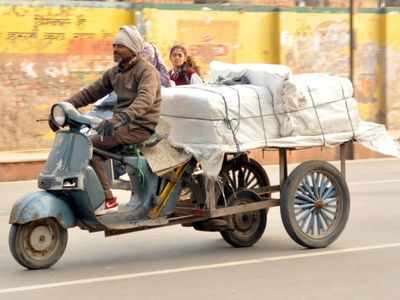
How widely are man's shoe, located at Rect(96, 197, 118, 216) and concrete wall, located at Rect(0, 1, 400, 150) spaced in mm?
10357

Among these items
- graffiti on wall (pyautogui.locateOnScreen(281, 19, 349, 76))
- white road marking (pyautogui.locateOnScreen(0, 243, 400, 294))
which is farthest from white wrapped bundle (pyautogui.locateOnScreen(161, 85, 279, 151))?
graffiti on wall (pyautogui.locateOnScreen(281, 19, 349, 76))

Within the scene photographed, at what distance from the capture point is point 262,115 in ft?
27.5

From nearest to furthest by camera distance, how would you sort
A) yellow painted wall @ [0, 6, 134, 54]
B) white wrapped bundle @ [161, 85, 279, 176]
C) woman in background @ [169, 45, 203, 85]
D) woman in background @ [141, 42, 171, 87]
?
white wrapped bundle @ [161, 85, 279, 176]
woman in background @ [141, 42, 171, 87]
woman in background @ [169, 45, 203, 85]
yellow painted wall @ [0, 6, 134, 54]

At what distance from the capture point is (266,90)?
334 inches

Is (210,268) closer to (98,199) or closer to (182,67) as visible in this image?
(98,199)

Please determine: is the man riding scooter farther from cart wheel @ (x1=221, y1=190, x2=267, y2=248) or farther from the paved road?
cart wheel @ (x1=221, y1=190, x2=267, y2=248)

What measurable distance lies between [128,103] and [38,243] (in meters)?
1.31

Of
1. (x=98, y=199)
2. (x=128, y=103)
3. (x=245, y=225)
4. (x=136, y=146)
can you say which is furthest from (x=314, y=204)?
(x=98, y=199)

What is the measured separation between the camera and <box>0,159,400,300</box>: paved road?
7.00 metres

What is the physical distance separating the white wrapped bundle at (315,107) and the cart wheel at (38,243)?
82.8 inches

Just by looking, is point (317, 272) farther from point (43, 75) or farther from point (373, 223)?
point (43, 75)

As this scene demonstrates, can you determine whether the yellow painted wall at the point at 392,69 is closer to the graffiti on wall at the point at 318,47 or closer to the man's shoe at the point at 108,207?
the graffiti on wall at the point at 318,47

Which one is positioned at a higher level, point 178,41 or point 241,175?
point 178,41

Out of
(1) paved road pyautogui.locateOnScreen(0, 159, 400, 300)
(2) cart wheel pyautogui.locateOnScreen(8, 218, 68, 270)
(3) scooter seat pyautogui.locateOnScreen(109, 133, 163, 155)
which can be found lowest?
(1) paved road pyautogui.locateOnScreen(0, 159, 400, 300)
